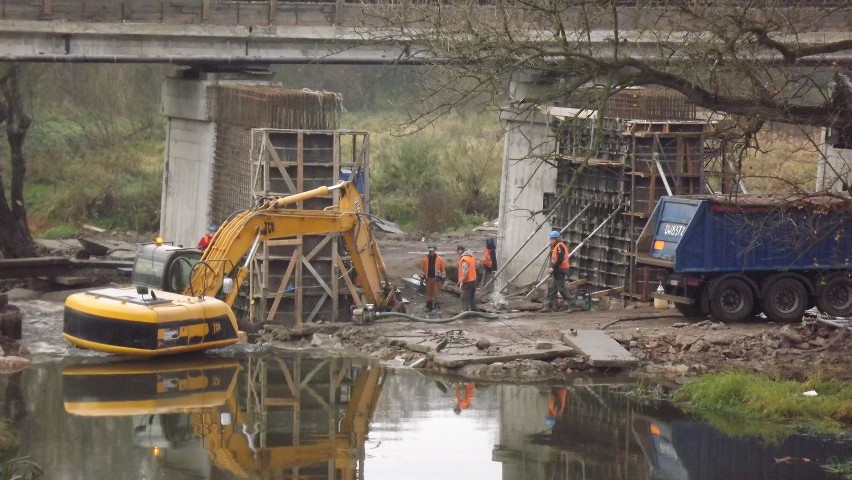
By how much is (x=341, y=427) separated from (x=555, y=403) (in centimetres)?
359

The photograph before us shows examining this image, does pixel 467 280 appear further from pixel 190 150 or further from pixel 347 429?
pixel 190 150

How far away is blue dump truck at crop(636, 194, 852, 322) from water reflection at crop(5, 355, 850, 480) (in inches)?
181

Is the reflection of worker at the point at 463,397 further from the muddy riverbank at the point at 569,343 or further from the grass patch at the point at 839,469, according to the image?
the grass patch at the point at 839,469

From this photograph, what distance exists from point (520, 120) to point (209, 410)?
1489 cm

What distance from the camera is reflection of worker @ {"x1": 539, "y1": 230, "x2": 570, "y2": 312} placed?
27.3 m

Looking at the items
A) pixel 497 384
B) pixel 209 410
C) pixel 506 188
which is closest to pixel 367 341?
pixel 497 384

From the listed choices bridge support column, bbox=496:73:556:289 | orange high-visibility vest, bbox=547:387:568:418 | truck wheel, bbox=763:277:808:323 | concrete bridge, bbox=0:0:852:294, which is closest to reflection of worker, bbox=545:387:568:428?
orange high-visibility vest, bbox=547:387:568:418

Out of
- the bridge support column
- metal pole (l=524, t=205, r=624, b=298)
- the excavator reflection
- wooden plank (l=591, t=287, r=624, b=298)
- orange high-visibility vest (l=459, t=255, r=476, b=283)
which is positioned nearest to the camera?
the excavator reflection

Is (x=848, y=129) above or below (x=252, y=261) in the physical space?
above

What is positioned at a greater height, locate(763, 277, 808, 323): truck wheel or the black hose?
locate(763, 277, 808, 323): truck wheel

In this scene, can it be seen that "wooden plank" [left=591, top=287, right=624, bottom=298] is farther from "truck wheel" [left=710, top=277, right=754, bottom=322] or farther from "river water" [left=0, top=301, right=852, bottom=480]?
"river water" [left=0, top=301, right=852, bottom=480]

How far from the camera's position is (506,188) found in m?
33.3

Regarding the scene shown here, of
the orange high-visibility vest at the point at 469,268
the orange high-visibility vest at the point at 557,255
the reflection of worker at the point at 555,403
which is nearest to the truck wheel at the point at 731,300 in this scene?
the orange high-visibility vest at the point at 557,255

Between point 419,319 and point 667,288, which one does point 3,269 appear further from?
point 667,288
